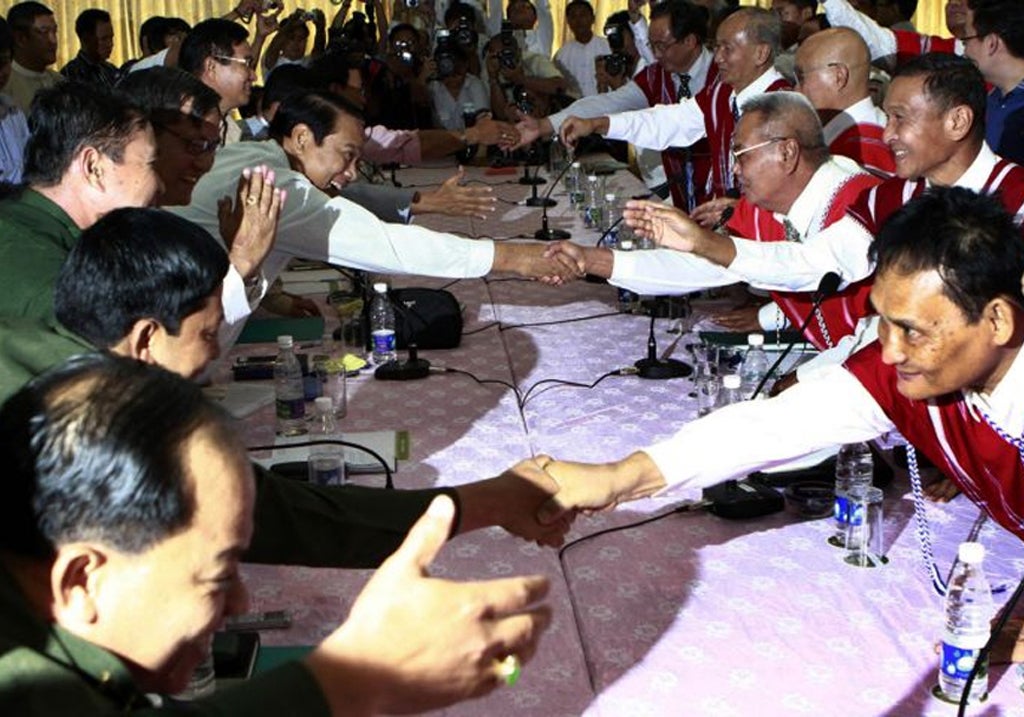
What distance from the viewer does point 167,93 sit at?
2805 mm

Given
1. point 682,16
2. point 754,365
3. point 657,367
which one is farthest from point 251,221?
point 682,16

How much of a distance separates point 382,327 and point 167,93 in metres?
0.72

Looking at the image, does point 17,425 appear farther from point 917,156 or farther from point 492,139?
point 492,139

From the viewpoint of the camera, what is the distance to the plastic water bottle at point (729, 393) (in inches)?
91.2

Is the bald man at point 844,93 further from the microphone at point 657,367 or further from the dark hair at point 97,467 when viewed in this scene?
the dark hair at point 97,467

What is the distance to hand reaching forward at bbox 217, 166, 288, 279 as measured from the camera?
2502 mm

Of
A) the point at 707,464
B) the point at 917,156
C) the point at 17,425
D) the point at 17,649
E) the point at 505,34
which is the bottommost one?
the point at 505,34

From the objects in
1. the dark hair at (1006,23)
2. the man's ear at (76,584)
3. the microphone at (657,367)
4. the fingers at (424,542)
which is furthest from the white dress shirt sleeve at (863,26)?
the man's ear at (76,584)

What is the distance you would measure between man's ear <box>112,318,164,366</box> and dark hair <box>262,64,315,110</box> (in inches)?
104

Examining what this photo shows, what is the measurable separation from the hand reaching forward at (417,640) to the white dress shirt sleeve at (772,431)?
926mm

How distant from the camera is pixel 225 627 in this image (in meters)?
1.66

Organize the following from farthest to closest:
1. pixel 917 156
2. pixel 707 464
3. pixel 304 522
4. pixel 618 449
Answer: pixel 917 156, pixel 618 449, pixel 707 464, pixel 304 522

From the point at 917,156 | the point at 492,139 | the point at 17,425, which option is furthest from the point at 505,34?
the point at 17,425

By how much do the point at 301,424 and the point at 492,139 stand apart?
2.41 m
